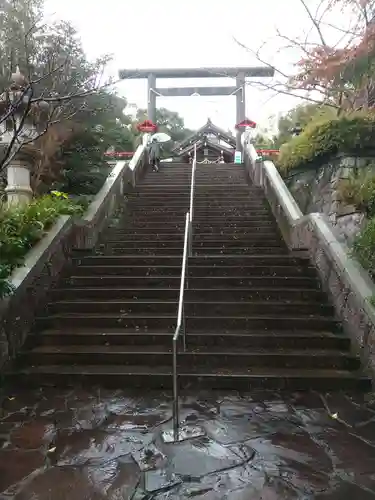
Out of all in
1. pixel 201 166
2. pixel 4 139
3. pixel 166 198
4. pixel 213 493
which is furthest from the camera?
pixel 201 166

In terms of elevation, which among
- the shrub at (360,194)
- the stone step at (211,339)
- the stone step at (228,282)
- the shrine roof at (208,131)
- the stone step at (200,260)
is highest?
the shrine roof at (208,131)

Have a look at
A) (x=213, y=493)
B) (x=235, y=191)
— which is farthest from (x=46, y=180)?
(x=213, y=493)

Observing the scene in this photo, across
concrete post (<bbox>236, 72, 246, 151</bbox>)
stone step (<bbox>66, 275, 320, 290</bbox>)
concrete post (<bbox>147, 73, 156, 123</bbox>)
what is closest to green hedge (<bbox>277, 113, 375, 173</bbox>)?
stone step (<bbox>66, 275, 320, 290</bbox>)

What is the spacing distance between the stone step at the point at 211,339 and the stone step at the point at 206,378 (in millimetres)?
421

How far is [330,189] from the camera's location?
9547mm

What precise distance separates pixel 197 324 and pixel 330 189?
19.1ft

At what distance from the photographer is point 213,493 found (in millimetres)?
2580

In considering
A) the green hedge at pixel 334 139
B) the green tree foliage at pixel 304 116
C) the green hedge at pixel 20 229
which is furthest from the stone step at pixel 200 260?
the green tree foliage at pixel 304 116

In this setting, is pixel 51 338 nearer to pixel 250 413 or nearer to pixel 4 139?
pixel 250 413

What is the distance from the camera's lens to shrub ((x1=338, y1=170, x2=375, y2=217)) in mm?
6578

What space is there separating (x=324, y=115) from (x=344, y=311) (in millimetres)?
7411

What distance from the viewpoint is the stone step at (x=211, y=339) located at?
187 inches

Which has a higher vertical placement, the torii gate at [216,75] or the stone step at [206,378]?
the torii gate at [216,75]

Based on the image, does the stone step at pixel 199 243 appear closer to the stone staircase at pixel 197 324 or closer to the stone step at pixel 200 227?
the stone staircase at pixel 197 324
